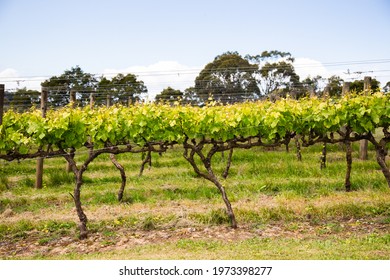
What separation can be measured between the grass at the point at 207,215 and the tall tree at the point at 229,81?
20.1 metres

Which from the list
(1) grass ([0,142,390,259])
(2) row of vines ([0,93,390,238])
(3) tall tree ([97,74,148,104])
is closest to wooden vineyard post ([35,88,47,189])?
(1) grass ([0,142,390,259])

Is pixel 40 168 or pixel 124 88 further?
pixel 124 88

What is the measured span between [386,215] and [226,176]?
214 inches

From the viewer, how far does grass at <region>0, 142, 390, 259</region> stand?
7211mm

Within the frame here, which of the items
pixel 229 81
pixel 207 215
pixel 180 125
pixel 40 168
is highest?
pixel 229 81

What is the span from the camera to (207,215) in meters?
9.12

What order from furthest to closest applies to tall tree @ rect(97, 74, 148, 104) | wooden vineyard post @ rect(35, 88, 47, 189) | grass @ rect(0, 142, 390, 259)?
tall tree @ rect(97, 74, 148, 104), wooden vineyard post @ rect(35, 88, 47, 189), grass @ rect(0, 142, 390, 259)

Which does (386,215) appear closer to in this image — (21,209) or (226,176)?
(226,176)

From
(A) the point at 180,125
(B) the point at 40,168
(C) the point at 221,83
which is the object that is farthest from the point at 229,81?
(A) the point at 180,125

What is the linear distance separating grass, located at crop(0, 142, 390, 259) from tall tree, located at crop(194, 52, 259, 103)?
20098 mm

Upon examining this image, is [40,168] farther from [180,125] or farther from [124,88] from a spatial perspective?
[124,88]

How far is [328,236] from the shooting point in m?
7.82

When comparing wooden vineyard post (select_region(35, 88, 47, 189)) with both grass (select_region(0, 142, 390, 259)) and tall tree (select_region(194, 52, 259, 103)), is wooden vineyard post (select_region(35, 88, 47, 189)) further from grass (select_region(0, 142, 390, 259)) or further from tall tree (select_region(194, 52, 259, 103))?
tall tree (select_region(194, 52, 259, 103))

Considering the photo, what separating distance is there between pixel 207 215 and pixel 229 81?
2758 cm
